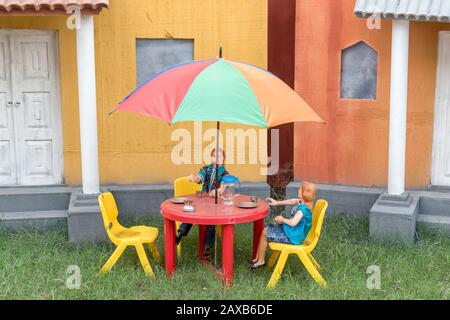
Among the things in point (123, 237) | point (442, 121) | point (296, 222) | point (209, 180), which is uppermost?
point (442, 121)

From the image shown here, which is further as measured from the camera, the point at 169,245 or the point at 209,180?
the point at 209,180

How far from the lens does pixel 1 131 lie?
9.74 m

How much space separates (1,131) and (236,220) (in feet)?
14.1

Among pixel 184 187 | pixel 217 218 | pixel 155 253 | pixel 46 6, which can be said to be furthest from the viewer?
pixel 184 187

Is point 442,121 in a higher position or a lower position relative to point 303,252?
higher

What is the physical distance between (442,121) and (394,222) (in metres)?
1.80

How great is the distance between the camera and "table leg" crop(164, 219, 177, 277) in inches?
294

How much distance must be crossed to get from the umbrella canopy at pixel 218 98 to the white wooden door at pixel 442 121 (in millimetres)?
3262

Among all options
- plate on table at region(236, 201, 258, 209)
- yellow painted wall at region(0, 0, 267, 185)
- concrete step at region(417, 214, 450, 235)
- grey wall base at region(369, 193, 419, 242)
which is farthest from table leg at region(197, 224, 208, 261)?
concrete step at region(417, 214, 450, 235)

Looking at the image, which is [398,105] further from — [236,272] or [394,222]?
[236,272]

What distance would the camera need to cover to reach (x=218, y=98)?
6590mm

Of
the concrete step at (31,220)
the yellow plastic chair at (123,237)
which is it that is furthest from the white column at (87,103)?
the yellow plastic chair at (123,237)

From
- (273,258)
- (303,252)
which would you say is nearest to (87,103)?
(273,258)

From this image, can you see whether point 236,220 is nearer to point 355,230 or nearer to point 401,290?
point 401,290
